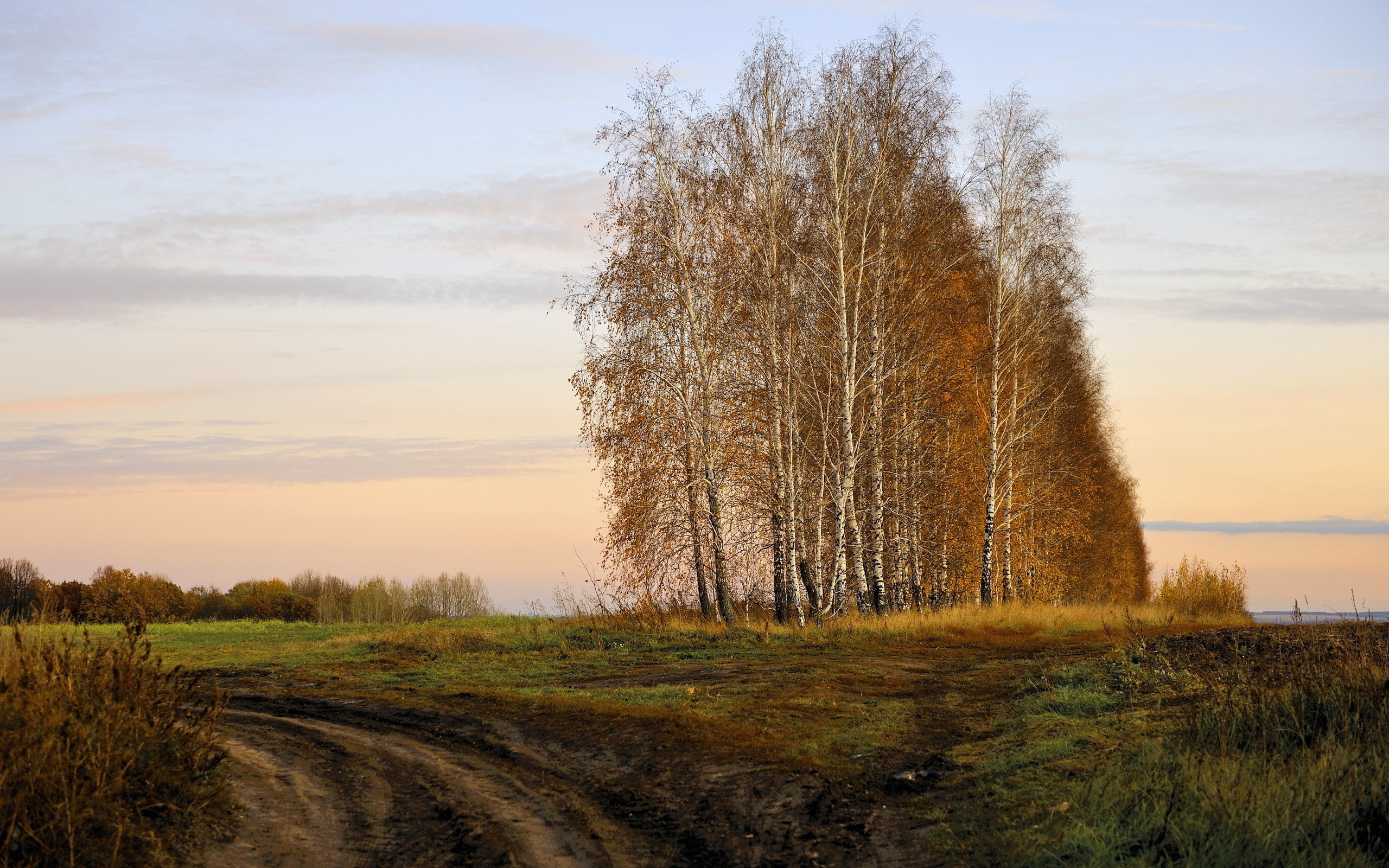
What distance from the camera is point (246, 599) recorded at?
Answer: 38.0m

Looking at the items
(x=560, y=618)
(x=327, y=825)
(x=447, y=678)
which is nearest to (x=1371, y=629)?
(x=327, y=825)

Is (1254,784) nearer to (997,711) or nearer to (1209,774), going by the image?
(1209,774)

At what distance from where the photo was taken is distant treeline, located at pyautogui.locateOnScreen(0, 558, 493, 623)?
103ft

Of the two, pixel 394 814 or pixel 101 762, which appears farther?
pixel 394 814

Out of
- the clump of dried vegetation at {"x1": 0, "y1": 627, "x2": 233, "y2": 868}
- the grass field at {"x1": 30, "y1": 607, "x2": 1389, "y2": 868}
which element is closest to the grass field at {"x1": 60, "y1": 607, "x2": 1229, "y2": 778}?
the grass field at {"x1": 30, "y1": 607, "x2": 1389, "y2": 868}

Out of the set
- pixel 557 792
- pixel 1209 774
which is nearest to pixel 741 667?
pixel 557 792

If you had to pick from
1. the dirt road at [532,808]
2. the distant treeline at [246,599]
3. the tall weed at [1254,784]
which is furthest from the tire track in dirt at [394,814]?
the distant treeline at [246,599]

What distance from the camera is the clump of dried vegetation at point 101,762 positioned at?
5.93 metres

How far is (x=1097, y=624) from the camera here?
23.2m

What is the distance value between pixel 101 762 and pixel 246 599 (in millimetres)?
34872

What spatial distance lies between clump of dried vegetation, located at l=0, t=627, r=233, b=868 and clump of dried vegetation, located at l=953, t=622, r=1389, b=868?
5.62 meters

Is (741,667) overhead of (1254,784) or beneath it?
beneath

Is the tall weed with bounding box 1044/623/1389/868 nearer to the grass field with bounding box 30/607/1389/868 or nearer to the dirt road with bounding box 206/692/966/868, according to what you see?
the grass field with bounding box 30/607/1389/868

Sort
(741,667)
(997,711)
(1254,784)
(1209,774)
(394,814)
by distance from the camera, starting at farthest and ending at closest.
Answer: (741,667) → (997,711) → (394,814) → (1209,774) → (1254,784)
